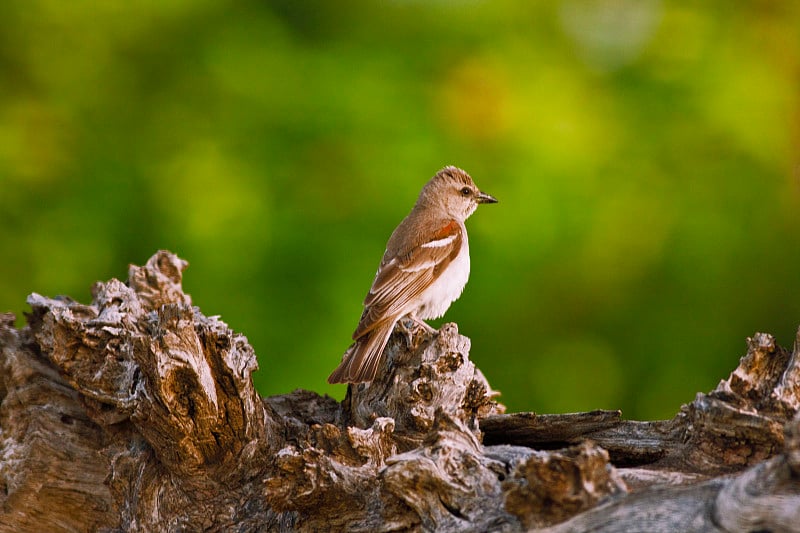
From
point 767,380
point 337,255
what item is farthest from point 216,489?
point 337,255

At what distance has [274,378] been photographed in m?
6.25

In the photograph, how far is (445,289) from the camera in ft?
19.5

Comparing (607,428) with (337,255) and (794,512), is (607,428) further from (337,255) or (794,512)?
(337,255)

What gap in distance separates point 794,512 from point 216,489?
244 cm

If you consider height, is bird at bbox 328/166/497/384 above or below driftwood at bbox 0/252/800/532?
above

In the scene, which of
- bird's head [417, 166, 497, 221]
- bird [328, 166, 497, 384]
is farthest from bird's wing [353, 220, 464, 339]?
bird's head [417, 166, 497, 221]

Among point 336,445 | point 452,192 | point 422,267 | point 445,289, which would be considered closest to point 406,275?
point 422,267

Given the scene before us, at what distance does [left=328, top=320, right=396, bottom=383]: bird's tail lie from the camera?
457cm

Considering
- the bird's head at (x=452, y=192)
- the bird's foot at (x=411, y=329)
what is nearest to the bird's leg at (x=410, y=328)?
the bird's foot at (x=411, y=329)

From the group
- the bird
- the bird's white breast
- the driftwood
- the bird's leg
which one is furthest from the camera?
the bird's white breast

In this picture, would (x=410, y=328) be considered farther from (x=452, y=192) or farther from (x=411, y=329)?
(x=452, y=192)

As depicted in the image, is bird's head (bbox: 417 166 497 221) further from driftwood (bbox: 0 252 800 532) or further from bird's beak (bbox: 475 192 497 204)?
driftwood (bbox: 0 252 800 532)

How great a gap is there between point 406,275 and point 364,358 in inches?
44.4

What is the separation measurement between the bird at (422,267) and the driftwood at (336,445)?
0.62 feet
